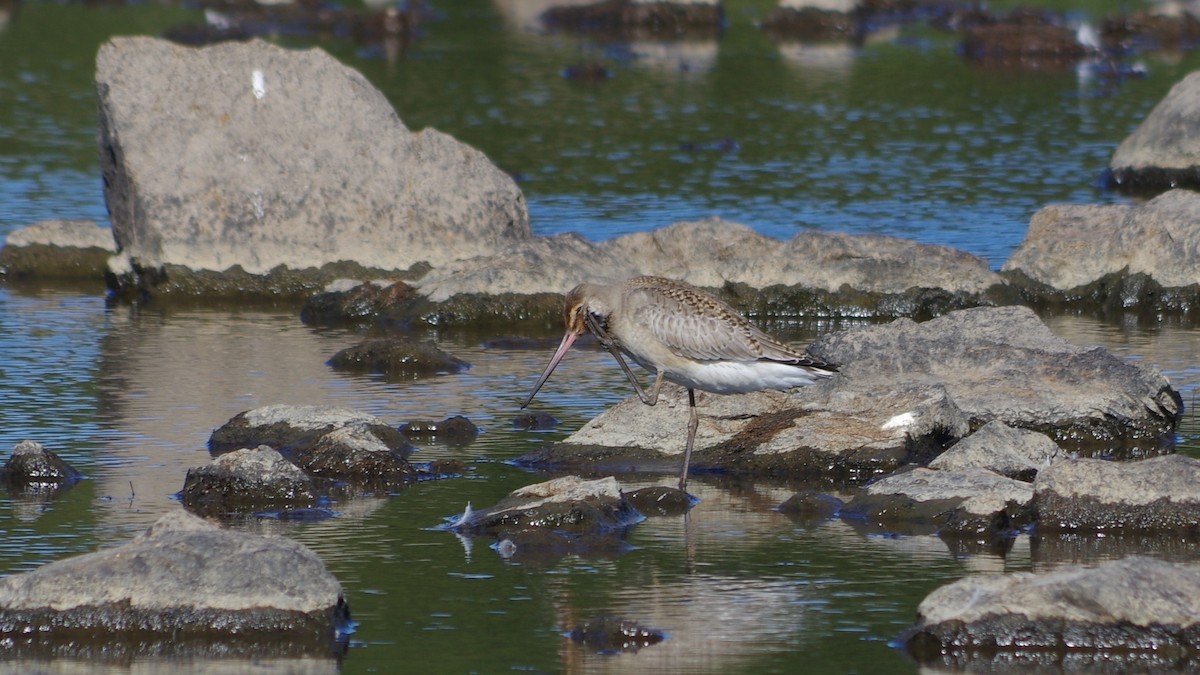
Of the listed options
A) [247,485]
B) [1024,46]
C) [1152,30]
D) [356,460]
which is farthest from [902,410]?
[1152,30]

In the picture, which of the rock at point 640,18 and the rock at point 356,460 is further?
the rock at point 640,18

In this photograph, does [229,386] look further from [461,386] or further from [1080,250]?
[1080,250]

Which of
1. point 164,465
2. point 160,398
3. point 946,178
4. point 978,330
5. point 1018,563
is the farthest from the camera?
point 946,178

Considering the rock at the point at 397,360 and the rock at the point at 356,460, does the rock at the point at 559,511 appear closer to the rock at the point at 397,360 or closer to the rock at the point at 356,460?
the rock at the point at 356,460

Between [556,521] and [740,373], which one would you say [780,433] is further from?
[556,521]

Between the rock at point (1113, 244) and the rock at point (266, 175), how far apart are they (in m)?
5.52

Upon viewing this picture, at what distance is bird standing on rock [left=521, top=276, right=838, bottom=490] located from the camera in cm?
1302

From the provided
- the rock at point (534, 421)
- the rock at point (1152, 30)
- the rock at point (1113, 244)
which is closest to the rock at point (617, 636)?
the rock at point (534, 421)

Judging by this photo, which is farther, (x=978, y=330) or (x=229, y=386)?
(x=229, y=386)

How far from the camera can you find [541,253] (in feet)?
66.9

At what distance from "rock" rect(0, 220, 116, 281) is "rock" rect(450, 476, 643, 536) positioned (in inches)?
484

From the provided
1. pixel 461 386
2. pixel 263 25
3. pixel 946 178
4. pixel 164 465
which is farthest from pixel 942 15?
pixel 164 465

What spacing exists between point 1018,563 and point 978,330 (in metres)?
4.26

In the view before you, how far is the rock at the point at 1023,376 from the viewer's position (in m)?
14.7
